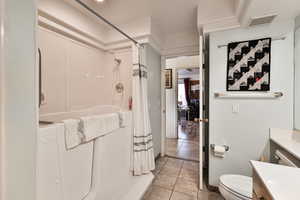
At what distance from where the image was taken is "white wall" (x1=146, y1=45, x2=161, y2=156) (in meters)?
2.59

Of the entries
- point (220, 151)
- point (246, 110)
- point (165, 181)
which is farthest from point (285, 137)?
point (165, 181)

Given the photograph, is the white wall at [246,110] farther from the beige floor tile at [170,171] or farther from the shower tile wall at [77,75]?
the shower tile wall at [77,75]

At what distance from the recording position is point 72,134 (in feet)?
3.72

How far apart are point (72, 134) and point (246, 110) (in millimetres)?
1975

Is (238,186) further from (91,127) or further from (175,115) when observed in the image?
(175,115)

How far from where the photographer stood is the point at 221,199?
1811 mm

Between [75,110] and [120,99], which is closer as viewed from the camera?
[75,110]

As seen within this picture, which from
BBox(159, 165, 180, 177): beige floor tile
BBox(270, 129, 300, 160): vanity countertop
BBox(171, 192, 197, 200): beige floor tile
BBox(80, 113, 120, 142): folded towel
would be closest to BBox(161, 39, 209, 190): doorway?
BBox(171, 192, 197, 200): beige floor tile

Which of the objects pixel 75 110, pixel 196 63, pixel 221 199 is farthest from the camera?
pixel 196 63

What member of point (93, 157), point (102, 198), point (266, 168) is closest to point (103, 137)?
point (93, 157)

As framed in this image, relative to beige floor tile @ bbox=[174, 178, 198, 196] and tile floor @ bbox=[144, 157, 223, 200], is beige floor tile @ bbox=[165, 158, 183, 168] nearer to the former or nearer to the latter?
tile floor @ bbox=[144, 157, 223, 200]

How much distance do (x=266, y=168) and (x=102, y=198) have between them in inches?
56.7

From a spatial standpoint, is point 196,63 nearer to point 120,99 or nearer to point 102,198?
point 120,99

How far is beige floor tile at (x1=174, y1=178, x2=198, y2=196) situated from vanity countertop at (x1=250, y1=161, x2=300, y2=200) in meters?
1.27
